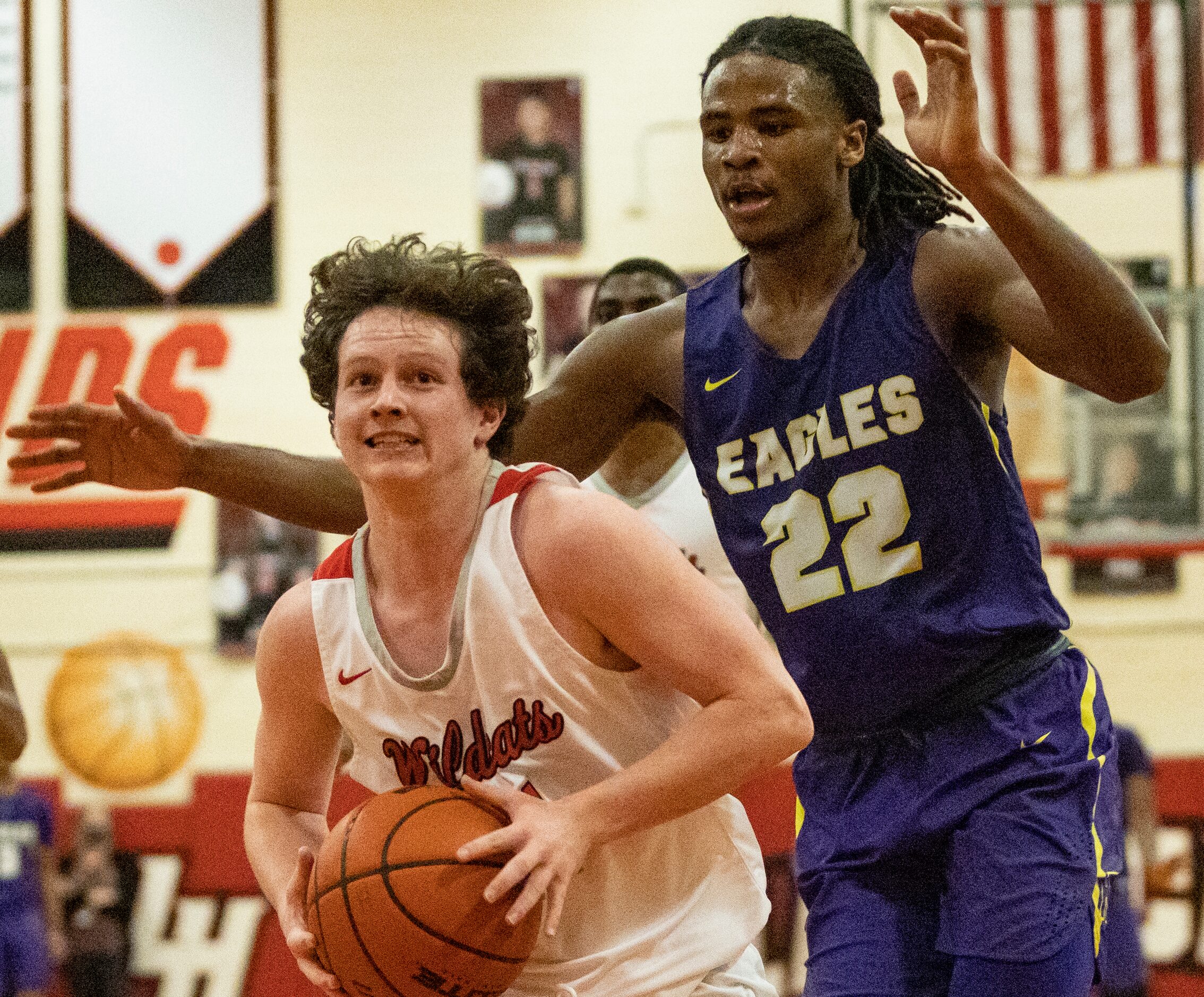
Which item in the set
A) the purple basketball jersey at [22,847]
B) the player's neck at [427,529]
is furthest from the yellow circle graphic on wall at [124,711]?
the player's neck at [427,529]

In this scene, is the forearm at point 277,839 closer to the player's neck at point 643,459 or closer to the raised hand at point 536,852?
the raised hand at point 536,852

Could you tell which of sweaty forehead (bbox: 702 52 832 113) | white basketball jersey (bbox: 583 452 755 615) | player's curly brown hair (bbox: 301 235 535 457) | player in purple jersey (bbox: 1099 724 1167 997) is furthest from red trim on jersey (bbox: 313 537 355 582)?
player in purple jersey (bbox: 1099 724 1167 997)

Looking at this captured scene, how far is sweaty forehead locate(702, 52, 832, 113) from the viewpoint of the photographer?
2.36 metres

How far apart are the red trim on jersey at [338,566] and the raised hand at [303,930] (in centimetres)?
41

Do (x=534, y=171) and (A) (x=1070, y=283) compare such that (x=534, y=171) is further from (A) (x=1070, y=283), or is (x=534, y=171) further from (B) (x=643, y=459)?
(A) (x=1070, y=283)

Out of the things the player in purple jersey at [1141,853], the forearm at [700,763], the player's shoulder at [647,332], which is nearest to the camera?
the forearm at [700,763]

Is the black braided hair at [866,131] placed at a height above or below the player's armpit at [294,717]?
above

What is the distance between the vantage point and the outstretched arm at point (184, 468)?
265 cm

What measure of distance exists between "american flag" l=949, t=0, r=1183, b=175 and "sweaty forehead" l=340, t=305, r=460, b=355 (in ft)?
16.9

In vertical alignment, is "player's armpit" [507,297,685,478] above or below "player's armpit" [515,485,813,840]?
above

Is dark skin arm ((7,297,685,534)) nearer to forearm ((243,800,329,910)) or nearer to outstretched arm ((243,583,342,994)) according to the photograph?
outstretched arm ((243,583,342,994))

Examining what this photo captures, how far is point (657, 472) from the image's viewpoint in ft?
Result: 13.4

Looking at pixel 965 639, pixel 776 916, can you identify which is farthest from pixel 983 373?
pixel 776 916

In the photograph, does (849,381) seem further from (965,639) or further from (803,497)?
(965,639)
